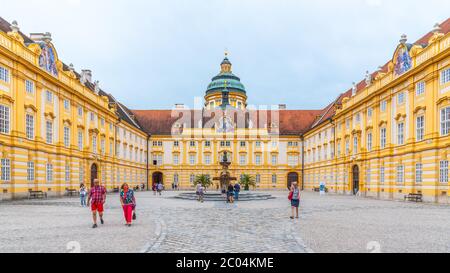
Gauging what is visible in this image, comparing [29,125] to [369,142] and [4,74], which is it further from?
[369,142]

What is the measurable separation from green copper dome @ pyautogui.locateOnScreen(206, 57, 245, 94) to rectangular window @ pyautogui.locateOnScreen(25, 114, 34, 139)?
48.1m

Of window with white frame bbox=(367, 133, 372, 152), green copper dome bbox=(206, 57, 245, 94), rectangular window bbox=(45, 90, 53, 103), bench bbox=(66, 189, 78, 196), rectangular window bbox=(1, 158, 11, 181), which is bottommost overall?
bench bbox=(66, 189, 78, 196)

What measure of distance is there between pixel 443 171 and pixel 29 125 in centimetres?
2924

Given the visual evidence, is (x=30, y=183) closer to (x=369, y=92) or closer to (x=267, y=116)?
(x=369, y=92)

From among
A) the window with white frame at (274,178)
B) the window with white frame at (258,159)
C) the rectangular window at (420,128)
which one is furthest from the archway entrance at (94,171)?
the rectangular window at (420,128)

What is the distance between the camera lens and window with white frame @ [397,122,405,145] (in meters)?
30.0

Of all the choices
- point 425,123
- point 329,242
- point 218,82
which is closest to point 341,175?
point 425,123

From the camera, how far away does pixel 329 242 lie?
966 centimetres

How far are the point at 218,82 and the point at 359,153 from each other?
142ft

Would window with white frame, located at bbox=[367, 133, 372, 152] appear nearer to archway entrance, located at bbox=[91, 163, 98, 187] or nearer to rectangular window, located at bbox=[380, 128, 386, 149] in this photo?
rectangular window, located at bbox=[380, 128, 386, 149]

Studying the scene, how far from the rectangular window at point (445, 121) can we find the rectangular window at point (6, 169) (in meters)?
28.9

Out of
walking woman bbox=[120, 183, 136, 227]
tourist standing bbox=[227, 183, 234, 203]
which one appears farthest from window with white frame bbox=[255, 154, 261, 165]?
walking woman bbox=[120, 183, 136, 227]

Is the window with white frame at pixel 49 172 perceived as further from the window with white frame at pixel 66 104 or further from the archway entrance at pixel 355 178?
the archway entrance at pixel 355 178

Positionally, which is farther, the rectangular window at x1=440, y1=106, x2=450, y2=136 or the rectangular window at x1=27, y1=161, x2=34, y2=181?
the rectangular window at x1=27, y1=161, x2=34, y2=181
